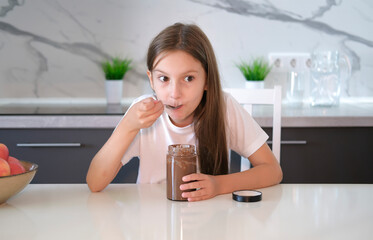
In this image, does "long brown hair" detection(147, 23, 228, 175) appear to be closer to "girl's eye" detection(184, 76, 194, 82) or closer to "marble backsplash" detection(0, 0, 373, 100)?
"girl's eye" detection(184, 76, 194, 82)

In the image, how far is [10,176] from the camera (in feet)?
3.26

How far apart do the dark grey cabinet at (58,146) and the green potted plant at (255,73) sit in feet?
2.53

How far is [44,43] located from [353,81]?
62.9 inches

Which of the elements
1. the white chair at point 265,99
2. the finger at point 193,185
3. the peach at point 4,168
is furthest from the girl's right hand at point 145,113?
the white chair at point 265,99

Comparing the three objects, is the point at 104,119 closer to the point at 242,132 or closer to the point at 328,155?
the point at 242,132

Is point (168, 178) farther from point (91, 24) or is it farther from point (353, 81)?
point (353, 81)

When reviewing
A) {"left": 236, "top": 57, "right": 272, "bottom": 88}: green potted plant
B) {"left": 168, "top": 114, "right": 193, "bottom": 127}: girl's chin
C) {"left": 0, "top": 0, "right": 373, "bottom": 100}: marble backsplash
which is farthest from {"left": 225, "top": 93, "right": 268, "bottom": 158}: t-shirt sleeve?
{"left": 0, "top": 0, "right": 373, "bottom": 100}: marble backsplash

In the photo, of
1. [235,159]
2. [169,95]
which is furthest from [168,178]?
[235,159]

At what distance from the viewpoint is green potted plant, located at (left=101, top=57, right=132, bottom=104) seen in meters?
2.37

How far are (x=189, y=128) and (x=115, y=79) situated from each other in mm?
1057

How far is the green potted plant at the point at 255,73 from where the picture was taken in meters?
2.40

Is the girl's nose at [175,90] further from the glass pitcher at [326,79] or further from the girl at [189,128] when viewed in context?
the glass pitcher at [326,79]

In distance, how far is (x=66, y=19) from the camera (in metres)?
2.46

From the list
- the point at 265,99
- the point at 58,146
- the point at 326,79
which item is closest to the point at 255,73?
the point at 326,79
